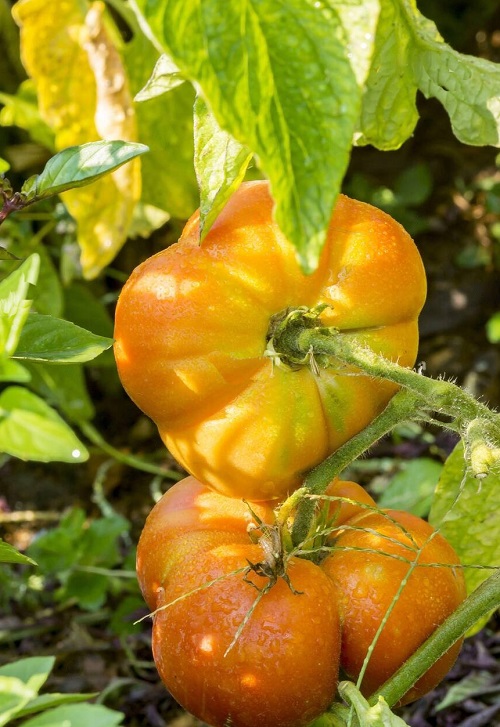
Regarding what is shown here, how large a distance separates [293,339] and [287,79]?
224 mm

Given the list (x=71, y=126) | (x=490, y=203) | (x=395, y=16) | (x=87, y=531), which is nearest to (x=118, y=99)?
(x=71, y=126)

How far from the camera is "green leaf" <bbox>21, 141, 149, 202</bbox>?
0.71 m

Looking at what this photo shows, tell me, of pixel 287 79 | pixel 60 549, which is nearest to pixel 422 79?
pixel 287 79

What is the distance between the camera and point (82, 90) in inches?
50.6

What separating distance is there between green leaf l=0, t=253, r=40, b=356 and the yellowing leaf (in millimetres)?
681

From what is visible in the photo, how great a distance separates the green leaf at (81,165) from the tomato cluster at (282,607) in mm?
278

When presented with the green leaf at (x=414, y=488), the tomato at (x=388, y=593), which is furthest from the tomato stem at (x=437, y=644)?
the green leaf at (x=414, y=488)

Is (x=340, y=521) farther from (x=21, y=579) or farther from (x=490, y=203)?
(x=490, y=203)

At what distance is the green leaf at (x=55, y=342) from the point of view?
2.19 ft

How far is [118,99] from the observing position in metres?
1.24

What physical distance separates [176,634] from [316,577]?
12 centimetres

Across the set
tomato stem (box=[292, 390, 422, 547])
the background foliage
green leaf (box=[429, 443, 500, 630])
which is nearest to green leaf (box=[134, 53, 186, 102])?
the background foliage

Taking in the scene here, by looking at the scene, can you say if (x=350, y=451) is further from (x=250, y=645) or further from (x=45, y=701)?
(x=45, y=701)

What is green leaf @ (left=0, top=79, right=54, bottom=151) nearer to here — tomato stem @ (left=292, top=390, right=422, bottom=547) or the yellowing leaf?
the yellowing leaf
